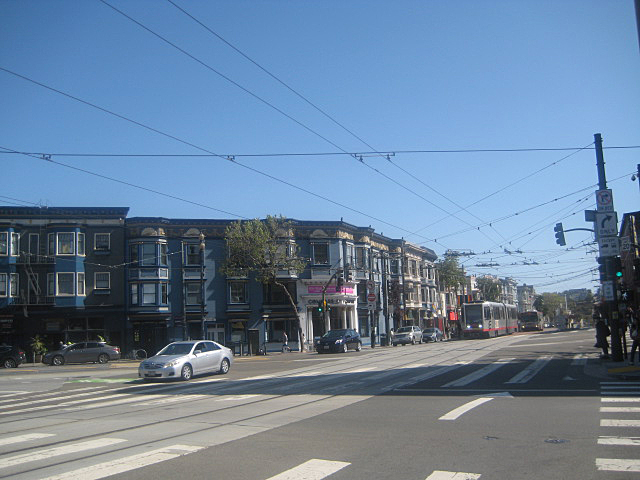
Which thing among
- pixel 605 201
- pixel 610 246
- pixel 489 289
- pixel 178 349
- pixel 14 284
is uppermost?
pixel 605 201

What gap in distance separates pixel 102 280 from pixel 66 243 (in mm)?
4038

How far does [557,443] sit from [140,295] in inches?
1689

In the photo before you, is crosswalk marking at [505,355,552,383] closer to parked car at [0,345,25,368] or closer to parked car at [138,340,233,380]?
parked car at [138,340,233,380]

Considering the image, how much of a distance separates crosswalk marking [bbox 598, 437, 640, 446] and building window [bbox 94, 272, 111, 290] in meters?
44.3

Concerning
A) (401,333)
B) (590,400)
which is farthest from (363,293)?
(590,400)

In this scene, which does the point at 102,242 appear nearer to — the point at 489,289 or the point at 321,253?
the point at 321,253

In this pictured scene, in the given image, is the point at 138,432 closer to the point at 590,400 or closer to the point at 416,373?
the point at 590,400

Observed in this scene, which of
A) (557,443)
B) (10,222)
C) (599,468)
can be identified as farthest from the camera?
(10,222)

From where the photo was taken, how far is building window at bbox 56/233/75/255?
4622cm

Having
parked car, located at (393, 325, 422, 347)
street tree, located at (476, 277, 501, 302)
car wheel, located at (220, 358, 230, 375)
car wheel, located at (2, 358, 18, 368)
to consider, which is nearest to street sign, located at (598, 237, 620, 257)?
car wheel, located at (220, 358, 230, 375)

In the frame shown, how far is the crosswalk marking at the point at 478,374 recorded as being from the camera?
16811 mm

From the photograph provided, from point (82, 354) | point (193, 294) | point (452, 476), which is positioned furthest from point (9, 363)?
point (452, 476)

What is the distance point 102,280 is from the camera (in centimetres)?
4759

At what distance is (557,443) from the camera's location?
8508 mm
